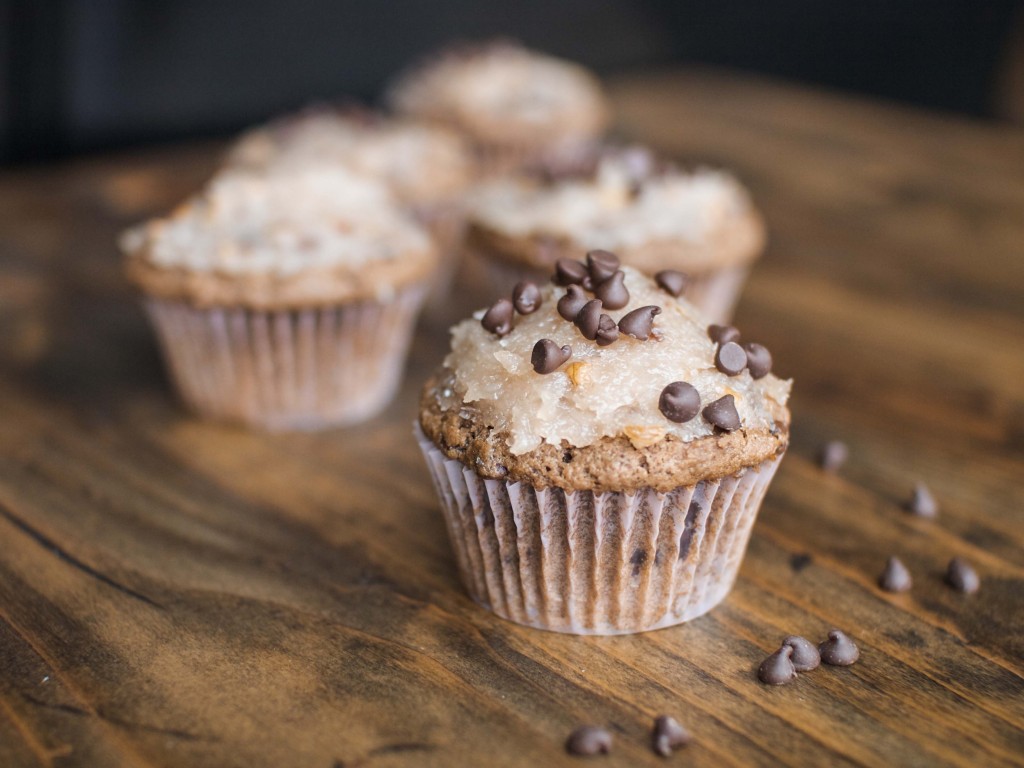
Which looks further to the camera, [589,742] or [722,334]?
[722,334]

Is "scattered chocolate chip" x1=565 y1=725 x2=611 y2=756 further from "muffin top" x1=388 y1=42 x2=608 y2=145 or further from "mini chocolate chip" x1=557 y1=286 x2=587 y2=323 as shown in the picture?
"muffin top" x1=388 y1=42 x2=608 y2=145

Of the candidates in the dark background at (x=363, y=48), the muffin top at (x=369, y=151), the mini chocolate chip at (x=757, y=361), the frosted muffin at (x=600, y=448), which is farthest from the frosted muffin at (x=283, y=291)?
the dark background at (x=363, y=48)

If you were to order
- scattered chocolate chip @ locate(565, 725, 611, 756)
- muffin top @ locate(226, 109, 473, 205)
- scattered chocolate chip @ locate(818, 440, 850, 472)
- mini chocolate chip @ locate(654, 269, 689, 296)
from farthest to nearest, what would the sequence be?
muffin top @ locate(226, 109, 473, 205) < scattered chocolate chip @ locate(818, 440, 850, 472) < mini chocolate chip @ locate(654, 269, 689, 296) < scattered chocolate chip @ locate(565, 725, 611, 756)

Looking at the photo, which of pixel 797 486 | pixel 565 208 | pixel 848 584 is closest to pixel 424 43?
pixel 565 208

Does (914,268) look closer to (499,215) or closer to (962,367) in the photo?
(962,367)

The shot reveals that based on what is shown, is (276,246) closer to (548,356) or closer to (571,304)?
(571,304)

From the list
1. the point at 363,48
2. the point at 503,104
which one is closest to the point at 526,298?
the point at 503,104

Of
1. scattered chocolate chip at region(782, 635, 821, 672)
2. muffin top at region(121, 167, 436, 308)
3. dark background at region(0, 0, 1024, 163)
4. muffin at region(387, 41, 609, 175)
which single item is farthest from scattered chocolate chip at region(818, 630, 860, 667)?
dark background at region(0, 0, 1024, 163)
